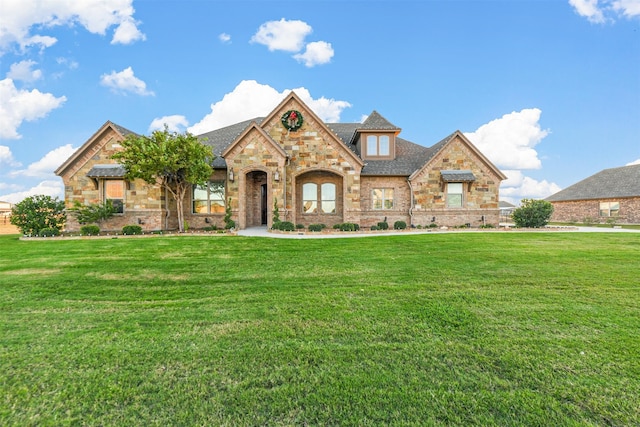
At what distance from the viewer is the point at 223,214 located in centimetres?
1712

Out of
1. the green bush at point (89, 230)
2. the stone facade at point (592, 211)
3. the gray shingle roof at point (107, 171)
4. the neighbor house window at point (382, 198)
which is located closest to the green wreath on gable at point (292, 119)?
the neighbor house window at point (382, 198)

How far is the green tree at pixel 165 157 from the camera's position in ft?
44.9

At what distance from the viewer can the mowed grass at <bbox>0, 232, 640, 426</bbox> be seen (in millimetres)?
2357

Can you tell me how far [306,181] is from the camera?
18234mm

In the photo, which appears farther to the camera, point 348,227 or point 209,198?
point 209,198

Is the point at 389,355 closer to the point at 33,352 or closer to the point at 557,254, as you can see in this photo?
the point at 33,352

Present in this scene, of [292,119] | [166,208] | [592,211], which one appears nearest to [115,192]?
[166,208]

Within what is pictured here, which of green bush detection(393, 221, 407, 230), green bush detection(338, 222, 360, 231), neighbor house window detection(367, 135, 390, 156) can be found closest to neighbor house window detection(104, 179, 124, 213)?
green bush detection(338, 222, 360, 231)

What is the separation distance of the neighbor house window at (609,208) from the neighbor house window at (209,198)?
111 feet

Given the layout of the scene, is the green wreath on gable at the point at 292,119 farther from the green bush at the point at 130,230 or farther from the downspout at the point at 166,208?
the green bush at the point at 130,230

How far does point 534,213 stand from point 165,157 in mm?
19924

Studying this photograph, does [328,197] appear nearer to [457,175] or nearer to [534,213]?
[457,175]

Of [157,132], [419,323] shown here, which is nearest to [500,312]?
[419,323]

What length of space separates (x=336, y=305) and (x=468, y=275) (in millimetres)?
3387
